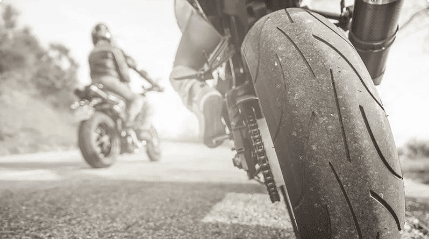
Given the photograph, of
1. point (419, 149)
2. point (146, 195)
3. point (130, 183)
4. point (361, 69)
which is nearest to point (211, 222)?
point (146, 195)

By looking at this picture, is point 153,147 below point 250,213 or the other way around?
below

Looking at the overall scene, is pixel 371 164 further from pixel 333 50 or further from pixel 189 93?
pixel 189 93

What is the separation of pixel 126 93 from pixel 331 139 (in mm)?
4544

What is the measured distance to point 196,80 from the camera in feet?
5.40

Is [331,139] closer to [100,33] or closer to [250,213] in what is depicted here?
[250,213]

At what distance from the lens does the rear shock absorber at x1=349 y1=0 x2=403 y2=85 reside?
0.97m

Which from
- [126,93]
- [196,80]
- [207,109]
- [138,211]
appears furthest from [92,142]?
[207,109]

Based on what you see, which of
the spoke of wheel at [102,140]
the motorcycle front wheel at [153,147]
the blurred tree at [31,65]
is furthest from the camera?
the blurred tree at [31,65]

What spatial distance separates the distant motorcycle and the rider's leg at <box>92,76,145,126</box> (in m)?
0.11

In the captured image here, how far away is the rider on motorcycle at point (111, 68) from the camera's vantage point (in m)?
4.61

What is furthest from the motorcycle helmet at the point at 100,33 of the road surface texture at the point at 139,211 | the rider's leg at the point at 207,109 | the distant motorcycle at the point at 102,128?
the rider's leg at the point at 207,109

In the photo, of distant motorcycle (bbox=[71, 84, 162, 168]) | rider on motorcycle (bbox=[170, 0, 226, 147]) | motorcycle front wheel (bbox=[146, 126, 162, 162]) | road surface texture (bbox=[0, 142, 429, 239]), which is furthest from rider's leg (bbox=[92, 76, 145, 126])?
rider on motorcycle (bbox=[170, 0, 226, 147])

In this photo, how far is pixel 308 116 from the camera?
0.72 meters

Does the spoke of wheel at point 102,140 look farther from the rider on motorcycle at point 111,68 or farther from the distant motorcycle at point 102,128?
the rider on motorcycle at point 111,68
